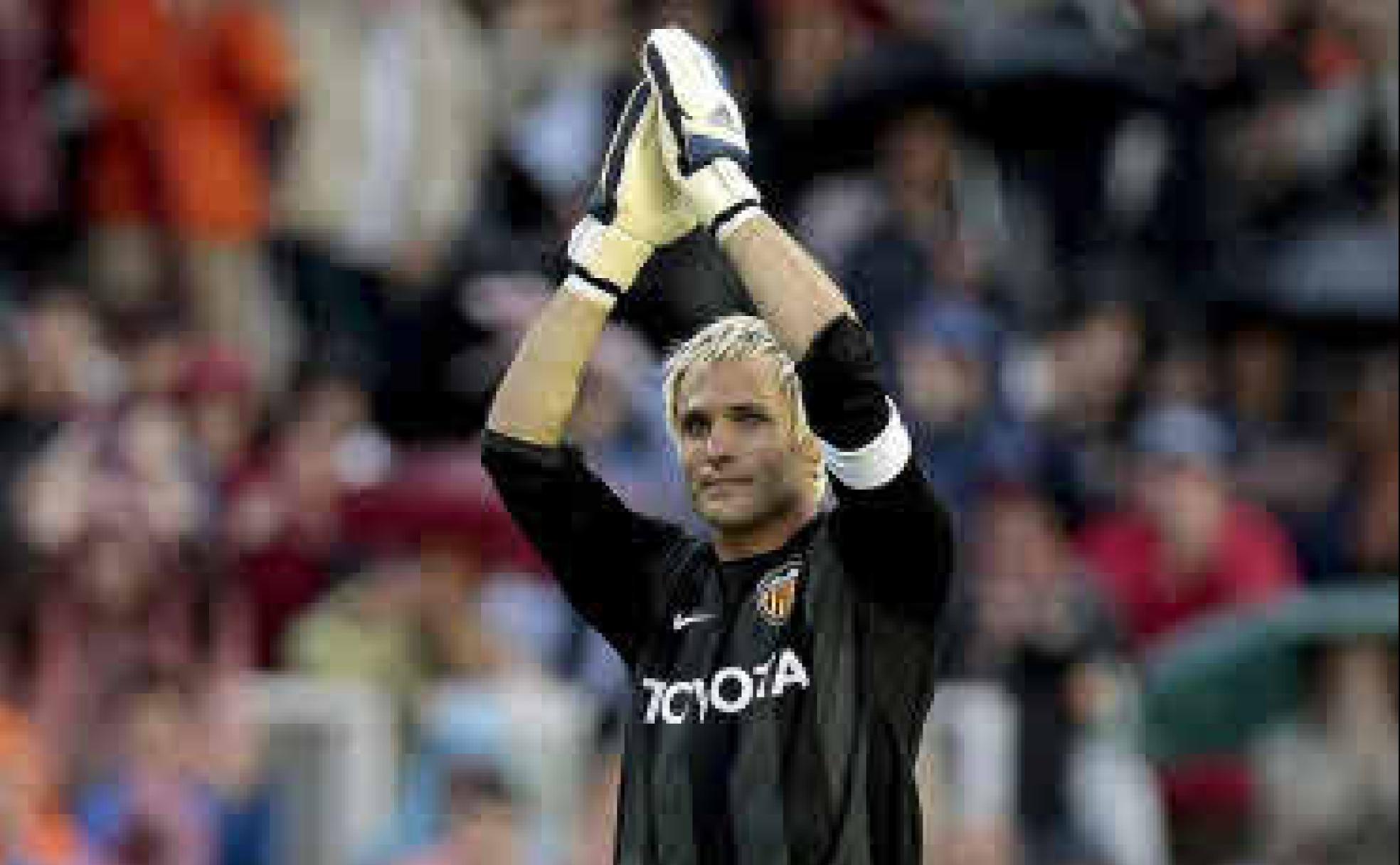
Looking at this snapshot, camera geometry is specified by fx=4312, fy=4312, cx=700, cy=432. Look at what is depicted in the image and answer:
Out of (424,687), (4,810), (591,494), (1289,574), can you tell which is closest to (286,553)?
(424,687)

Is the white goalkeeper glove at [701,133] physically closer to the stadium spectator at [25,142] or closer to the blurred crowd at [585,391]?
the blurred crowd at [585,391]

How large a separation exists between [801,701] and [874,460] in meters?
0.44

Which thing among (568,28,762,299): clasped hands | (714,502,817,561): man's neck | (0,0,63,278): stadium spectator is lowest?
(714,502,817,561): man's neck

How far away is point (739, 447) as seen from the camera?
7.17 m

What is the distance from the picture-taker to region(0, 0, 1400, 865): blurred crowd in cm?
1205

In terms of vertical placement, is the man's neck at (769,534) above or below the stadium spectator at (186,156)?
below

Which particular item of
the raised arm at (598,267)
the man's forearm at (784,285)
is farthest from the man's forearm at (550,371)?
the man's forearm at (784,285)

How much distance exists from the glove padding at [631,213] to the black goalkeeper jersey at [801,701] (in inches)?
21.3

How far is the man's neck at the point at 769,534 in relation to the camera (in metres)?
7.28

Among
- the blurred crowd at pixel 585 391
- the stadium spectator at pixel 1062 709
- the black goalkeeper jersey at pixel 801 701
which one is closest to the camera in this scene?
the black goalkeeper jersey at pixel 801 701

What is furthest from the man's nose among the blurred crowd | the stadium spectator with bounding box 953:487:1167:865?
the stadium spectator with bounding box 953:487:1167:865

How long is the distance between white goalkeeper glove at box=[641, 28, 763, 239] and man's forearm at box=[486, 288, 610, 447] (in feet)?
0.96

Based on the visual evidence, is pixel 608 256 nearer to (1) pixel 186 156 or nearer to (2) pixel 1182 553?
(2) pixel 1182 553

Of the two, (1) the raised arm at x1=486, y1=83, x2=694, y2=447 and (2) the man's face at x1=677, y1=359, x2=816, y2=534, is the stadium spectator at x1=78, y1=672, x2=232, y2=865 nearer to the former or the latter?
(1) the raised arm at x1=486, y1=83, x2=694, y2=447
